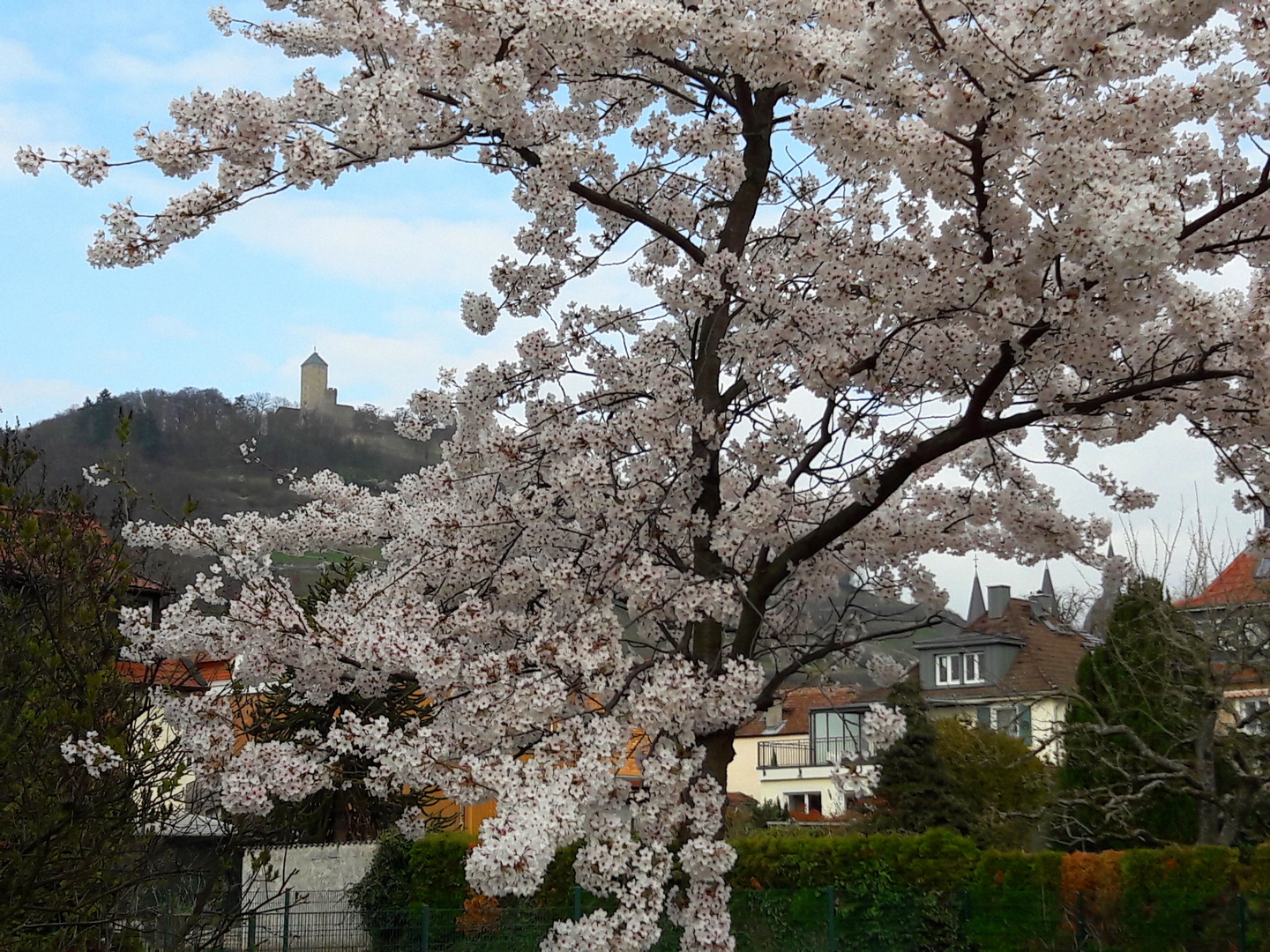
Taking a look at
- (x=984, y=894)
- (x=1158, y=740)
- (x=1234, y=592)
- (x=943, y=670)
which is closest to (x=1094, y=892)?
(x=984, y=894)

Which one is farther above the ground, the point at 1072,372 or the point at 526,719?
the point at 1072,372

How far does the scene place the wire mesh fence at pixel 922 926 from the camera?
11.3 meters

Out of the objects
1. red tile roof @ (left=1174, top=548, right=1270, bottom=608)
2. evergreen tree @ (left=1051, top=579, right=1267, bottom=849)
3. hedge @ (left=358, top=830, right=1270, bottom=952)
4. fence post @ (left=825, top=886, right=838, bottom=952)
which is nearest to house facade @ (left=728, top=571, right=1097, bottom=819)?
red tile roof @ (left=1174, top=548, right=1270, bottom=608)

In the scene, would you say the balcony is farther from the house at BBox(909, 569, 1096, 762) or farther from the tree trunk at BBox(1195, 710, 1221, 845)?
the tree trunk at BBox(1195, 710, 1221, 845)

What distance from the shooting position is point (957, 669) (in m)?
39.2

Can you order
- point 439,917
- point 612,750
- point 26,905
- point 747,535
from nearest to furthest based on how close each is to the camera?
point 26,905
point 612,750
point 747,535
point 439,917

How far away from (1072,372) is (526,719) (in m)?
3.77

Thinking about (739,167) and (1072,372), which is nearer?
(1072,372)

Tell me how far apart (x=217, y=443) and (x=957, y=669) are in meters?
22.9

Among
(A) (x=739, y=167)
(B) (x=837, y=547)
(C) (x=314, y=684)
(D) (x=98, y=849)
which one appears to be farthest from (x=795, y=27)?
(D) (x=98, y=849)

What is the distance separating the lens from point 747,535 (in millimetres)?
6828

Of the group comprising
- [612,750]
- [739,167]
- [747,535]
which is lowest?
[612,750]

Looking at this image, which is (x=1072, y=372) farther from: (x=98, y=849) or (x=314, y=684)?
(x=98, y=849)

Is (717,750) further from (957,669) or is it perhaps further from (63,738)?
(957,669)
